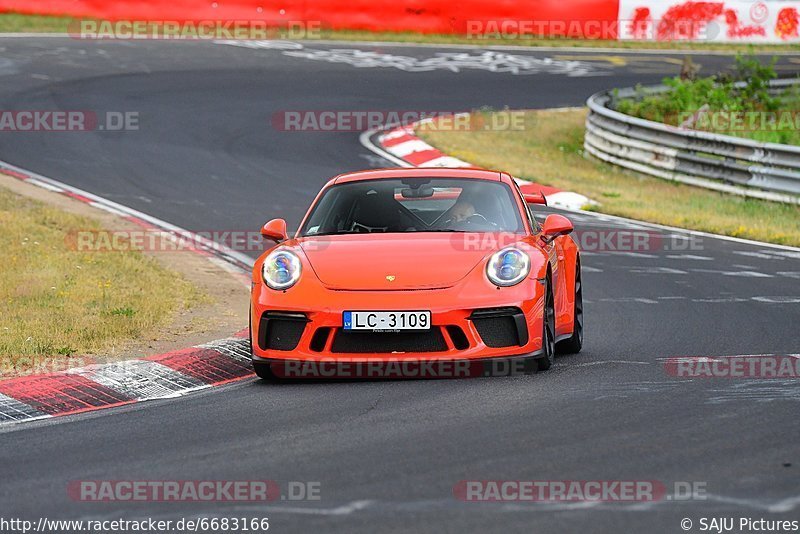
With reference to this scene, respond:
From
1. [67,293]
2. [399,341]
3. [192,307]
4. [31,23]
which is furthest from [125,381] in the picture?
[31,23]

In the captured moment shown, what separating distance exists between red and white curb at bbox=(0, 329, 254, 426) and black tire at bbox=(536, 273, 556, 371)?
5.64 feet

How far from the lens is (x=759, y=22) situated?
115 feet

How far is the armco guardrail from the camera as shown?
1791cm

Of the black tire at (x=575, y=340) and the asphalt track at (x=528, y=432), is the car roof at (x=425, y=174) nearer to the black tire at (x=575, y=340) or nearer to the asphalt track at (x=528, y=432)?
the black tire at (x=575, y=340)

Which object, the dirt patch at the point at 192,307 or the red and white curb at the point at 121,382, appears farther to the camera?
the dirt patch at the point at 192,307

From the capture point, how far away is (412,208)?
9.52 metres

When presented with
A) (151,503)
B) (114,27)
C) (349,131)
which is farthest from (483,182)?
(114,27)

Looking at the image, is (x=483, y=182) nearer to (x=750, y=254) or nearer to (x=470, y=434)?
(x=470, y=434)

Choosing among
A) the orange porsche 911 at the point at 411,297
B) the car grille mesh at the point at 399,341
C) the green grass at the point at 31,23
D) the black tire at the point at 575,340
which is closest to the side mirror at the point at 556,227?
the orange porsche 911 at the point at 411,297

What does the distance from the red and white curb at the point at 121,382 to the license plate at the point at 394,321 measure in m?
1.02

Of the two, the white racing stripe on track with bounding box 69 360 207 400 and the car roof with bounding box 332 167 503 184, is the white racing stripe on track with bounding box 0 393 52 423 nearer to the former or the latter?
the white racing stripe on track with bounding box 69 360 207 400

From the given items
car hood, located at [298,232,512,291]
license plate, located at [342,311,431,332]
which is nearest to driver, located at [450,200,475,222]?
car hood, located at [298,232,512,291]

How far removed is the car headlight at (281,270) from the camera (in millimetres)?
8211

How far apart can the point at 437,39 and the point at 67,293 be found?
23.6 meters
